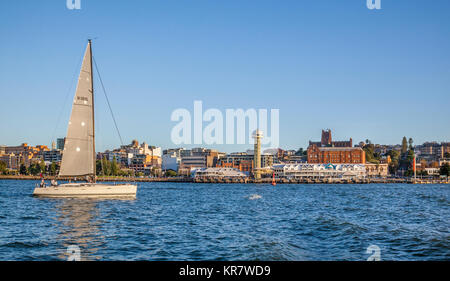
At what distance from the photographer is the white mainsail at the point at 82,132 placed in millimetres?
38719

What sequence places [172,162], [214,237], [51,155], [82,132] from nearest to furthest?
[214,237] < [82,132] < [172,162] < [51,155]

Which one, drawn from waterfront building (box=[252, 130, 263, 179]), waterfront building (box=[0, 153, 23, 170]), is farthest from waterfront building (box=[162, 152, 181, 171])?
waterfront building (box=[0, 153, 23, 170])

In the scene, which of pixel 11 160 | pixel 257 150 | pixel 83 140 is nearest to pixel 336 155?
pixel 257 150

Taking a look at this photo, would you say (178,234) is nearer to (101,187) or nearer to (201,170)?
(101,187)

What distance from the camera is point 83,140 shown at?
39219 mm

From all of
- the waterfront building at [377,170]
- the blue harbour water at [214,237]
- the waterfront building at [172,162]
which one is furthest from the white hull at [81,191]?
the waterfront building at [172,162]

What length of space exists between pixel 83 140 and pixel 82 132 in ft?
2.46

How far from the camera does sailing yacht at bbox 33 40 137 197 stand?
127ft

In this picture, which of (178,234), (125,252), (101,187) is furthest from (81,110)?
(125,252)

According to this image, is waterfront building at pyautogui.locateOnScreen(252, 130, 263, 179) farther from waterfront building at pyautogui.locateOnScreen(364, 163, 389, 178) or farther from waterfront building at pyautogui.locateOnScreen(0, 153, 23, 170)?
waterfront building at pyautogui.locateOnScreen(0, 153, 23, 170)

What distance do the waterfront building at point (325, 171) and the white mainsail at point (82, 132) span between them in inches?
4554

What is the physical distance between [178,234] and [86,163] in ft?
76.5

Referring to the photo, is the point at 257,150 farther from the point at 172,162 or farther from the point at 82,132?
the point at 82,132

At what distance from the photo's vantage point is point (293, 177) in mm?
150500
